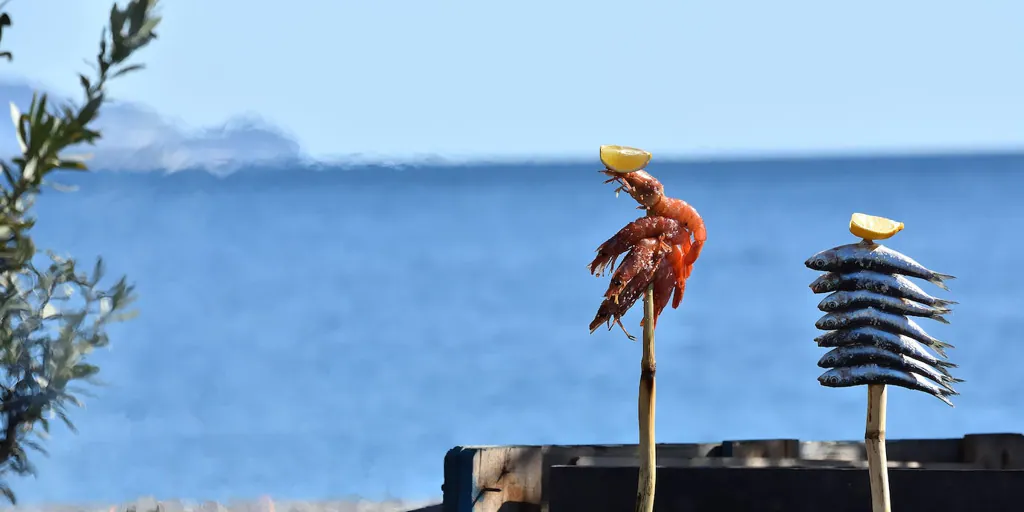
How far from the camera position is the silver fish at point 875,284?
4.16 metres

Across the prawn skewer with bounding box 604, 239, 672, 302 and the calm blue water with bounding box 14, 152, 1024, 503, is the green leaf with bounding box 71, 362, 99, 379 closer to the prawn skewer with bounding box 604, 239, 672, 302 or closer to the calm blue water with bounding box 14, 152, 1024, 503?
the prawn skewer with bounding box 604, 239, 672, 302

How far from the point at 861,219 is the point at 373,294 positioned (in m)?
44.3

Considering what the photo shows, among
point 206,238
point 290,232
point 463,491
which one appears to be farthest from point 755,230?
point 463,491

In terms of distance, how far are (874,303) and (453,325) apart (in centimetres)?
4063

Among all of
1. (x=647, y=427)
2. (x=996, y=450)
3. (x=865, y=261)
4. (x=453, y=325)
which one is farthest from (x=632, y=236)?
(x=453, y=325)

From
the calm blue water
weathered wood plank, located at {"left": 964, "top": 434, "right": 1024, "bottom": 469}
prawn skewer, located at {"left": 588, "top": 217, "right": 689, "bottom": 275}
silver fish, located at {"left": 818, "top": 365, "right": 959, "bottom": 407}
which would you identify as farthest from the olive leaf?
the calm blue water

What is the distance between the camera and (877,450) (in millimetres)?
4180

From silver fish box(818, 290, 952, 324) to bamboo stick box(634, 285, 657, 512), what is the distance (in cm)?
64

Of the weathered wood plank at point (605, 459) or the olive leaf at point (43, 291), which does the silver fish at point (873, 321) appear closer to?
the weathered wood plank at point (605, 459)

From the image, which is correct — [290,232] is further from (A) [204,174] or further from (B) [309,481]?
(B) [309,481]

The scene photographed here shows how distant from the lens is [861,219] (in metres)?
4.27

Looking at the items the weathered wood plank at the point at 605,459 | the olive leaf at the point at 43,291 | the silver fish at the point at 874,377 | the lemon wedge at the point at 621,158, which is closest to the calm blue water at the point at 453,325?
the weathered wood plank at the point at 605,459

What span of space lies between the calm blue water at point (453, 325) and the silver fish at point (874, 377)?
81.8 ft

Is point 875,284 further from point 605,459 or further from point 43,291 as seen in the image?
point 43,291
